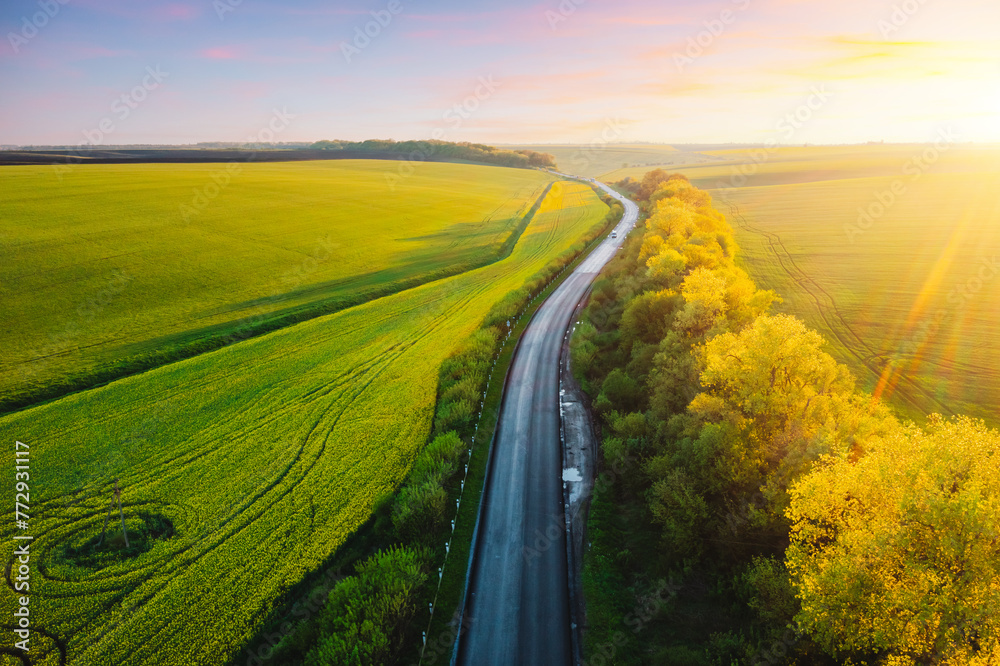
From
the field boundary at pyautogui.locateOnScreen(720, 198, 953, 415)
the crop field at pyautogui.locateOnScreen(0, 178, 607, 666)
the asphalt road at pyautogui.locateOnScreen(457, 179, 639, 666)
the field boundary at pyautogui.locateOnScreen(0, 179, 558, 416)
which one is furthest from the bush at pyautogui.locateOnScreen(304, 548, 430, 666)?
the field boundary at pyautogui.locateOnScreen(720, 198, 953, 415)

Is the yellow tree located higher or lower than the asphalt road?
higher

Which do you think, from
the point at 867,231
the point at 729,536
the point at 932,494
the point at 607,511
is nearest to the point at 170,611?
the point at 607,511

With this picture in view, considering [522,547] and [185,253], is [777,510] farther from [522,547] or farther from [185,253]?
[185,253]

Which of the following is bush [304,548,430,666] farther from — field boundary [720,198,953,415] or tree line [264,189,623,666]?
field boundary [720,198,953,415]

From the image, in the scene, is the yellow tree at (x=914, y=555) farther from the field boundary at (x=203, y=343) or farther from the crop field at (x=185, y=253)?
the crop field at (x=185, y=253)

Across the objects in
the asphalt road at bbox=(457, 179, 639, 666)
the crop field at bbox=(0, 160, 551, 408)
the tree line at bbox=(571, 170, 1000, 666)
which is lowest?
the asphalt road at bbox=(457, 179, 639, 666)

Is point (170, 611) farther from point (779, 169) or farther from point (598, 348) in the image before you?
point (779, 169)
